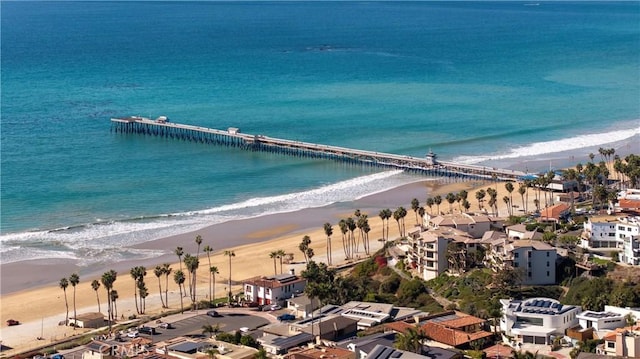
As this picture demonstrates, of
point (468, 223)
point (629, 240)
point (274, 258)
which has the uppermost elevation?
point (468, 223)

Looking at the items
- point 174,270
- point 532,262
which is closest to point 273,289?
point 174,270

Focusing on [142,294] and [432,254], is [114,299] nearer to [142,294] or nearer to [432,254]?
[142,294]

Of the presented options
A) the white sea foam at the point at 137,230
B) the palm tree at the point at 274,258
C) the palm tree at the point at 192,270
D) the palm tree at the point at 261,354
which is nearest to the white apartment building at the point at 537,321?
the palm tree at the point at 261,354

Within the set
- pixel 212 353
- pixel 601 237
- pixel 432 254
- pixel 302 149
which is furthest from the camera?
pixel 302 149

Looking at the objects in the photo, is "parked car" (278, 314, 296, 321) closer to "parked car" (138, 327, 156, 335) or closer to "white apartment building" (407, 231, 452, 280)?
"parked car" (138, 327, 156, 335)

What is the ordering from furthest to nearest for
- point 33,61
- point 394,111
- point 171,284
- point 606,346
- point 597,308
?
point 33,61, point 394,111, point 171,284, point 597,308, point 606,346

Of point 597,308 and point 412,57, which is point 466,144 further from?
point 412,57

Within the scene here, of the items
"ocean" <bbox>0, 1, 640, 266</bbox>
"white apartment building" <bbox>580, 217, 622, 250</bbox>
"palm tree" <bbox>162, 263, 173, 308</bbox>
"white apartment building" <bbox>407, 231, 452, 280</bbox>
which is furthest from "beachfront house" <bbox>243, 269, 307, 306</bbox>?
"white apartment building" <bbox>580, 217, 622, 250</bbox>

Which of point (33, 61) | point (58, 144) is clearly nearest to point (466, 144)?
point (58, 144)
